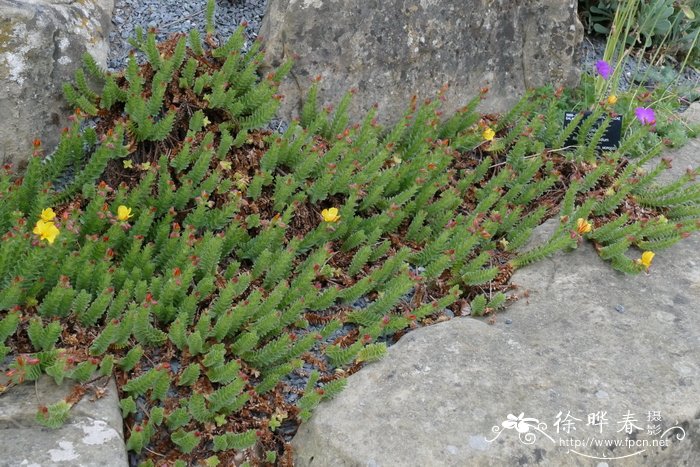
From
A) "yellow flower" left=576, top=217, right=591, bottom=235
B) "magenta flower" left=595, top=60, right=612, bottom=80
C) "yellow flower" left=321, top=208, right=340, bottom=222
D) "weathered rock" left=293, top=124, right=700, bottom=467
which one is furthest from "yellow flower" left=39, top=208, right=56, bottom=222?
"magenta flower" left=595, top=60, right=612, bottom=80

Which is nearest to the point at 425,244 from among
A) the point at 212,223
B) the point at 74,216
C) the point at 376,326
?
the point at 376,326

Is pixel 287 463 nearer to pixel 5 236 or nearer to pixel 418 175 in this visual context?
pixel 5 236

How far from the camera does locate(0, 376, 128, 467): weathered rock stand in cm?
298

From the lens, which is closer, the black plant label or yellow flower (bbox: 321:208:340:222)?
yellow flower (bbox: 321:208:340:222)

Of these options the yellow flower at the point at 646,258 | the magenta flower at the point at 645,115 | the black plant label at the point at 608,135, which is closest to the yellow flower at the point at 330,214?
the yellow flower at the point at 646,258

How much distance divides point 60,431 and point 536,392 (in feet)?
6.59

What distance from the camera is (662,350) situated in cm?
389

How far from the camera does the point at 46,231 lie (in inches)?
138

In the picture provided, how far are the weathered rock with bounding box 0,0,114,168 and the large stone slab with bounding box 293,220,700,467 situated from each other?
218 cm

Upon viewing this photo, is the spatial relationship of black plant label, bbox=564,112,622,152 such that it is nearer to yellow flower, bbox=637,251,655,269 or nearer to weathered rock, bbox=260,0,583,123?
weathered rock, bbox=260,0,583,123

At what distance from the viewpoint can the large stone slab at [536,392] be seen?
335 centimetres

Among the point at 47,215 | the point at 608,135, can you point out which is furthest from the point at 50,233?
the point at 608,135

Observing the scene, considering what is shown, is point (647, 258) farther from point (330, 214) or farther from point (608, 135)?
point (330, 214)

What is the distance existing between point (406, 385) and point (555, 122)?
2.45 m
